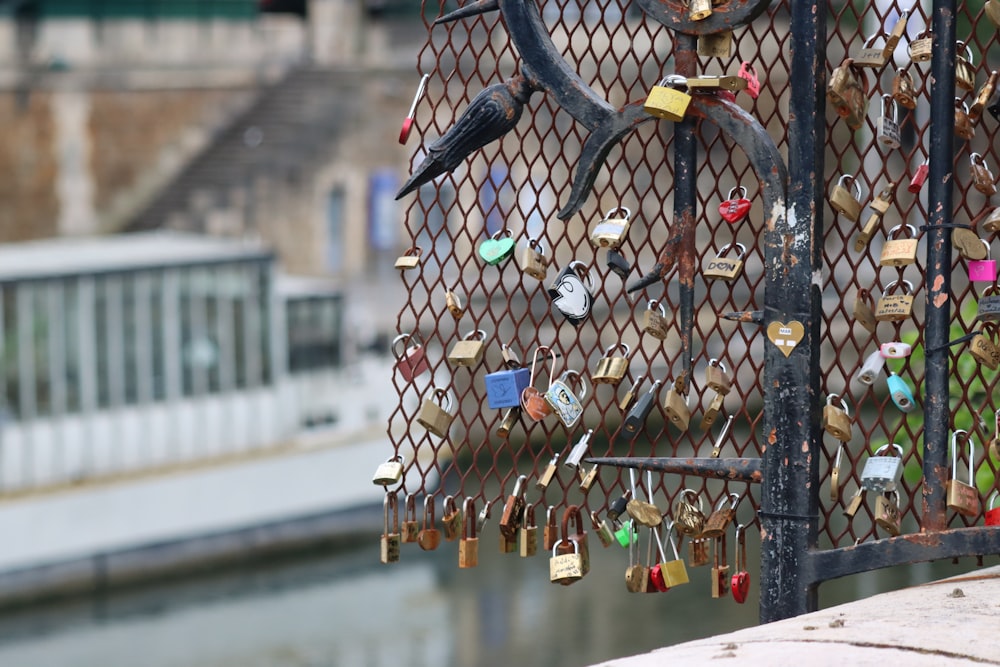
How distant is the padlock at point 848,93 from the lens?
323cm

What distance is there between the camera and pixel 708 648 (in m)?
2.90

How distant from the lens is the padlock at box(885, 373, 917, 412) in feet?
10.6

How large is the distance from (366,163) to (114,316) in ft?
36.8

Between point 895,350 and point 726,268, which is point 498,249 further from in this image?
point 895,350

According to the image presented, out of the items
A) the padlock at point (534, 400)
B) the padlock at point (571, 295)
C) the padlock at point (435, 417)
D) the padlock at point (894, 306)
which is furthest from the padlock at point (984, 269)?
the padlock at point (435, 417)

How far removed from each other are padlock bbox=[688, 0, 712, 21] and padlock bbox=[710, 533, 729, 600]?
3.59 ft

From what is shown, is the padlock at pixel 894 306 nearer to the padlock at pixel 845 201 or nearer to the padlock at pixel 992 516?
the padlock at pixel 845 201

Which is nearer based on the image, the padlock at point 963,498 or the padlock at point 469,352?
the padlock at point 963,498

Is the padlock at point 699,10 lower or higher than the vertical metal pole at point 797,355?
higher

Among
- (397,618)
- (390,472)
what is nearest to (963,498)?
(390,472)

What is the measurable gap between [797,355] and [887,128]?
0.51 metres

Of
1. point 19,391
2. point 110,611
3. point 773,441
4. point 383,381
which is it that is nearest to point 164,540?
point 110,611

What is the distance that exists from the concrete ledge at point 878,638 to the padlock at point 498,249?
943 millimetres

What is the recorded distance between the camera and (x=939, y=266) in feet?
10.7
